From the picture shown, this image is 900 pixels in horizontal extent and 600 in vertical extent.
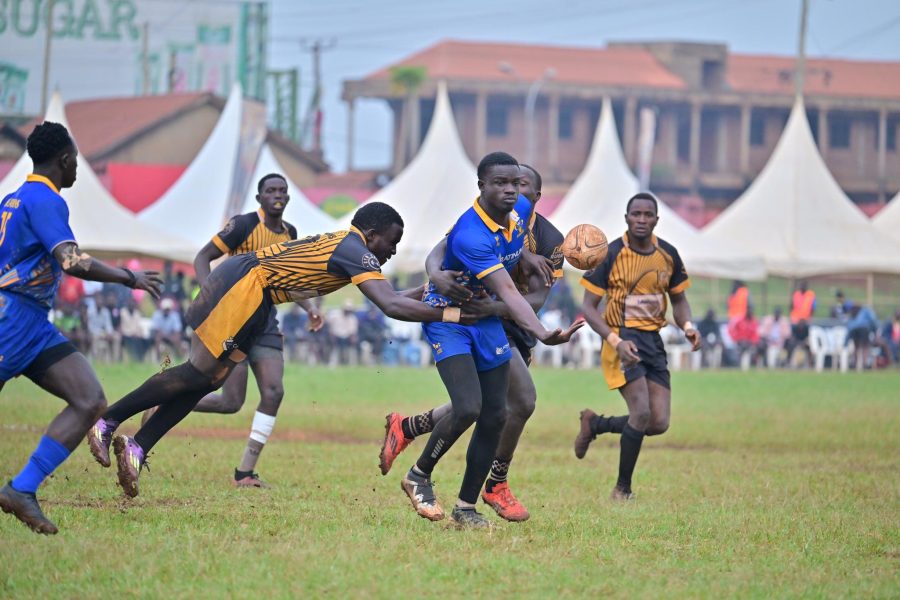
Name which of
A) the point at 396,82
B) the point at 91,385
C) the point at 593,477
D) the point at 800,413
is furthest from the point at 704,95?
the point at 91,385

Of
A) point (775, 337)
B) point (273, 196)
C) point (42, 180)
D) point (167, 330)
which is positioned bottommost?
point (167, 330)

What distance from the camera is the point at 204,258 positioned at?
443 inches

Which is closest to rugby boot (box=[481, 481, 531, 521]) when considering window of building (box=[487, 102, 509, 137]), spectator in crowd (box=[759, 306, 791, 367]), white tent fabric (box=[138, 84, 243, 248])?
white tent fabric (box=[138, 84, 243, 248])

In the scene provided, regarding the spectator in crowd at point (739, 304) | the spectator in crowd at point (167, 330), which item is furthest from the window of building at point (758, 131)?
the spectator in crowd at point (167, 330)

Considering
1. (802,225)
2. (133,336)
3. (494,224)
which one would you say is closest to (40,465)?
(494,224)

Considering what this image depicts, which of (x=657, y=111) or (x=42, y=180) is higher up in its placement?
(x=657, y=111)

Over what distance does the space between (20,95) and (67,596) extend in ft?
113

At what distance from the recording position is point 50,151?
25.3 feet

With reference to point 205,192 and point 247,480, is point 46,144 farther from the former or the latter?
point 205,192

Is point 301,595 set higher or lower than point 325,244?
lower

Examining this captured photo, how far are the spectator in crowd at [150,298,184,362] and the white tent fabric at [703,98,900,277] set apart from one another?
13933 mm

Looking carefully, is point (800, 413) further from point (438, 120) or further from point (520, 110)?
point (520, 110)

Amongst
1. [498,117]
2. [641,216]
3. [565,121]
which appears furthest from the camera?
[565,121]

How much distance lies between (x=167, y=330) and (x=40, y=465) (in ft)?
72.7
